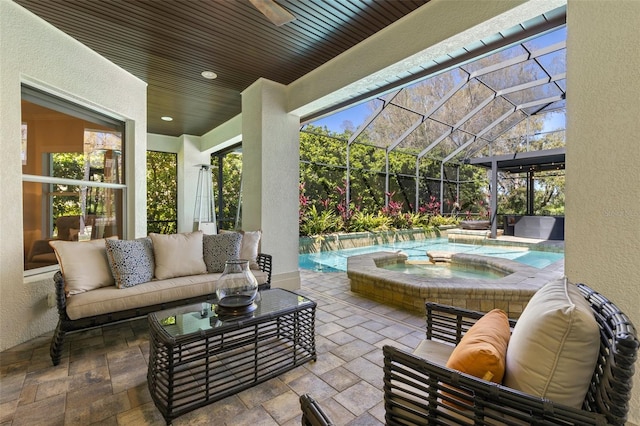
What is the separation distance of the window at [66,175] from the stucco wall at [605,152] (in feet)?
15.1

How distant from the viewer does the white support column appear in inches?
167

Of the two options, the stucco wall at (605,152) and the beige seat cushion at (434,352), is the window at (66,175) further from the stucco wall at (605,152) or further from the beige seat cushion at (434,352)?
the stucco wall at (605,152)

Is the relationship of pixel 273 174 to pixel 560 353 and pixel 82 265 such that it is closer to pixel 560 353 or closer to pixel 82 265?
pixel 82 265

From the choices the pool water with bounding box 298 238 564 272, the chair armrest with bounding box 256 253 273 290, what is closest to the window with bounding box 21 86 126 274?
the chair armrest with bounding box 256 253 273 290

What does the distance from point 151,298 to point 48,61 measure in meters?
2.65

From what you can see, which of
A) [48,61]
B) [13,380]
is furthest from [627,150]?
[48,61]

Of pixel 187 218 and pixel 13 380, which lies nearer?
pixel 13 380

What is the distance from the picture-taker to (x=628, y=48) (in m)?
1.68

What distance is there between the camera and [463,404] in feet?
3.55

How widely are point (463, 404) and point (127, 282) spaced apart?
2.83 meters

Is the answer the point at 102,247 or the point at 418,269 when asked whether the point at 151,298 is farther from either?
the point at 418,269

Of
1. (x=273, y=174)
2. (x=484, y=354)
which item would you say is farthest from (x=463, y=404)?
(x=273, y=174)

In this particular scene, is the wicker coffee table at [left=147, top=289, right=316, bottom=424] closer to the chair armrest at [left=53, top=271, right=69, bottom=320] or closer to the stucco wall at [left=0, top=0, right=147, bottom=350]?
the chair armrest at [left=53, top=271, right=69, bottom=320]

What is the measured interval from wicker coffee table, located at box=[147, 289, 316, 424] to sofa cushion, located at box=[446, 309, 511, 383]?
1339mm
